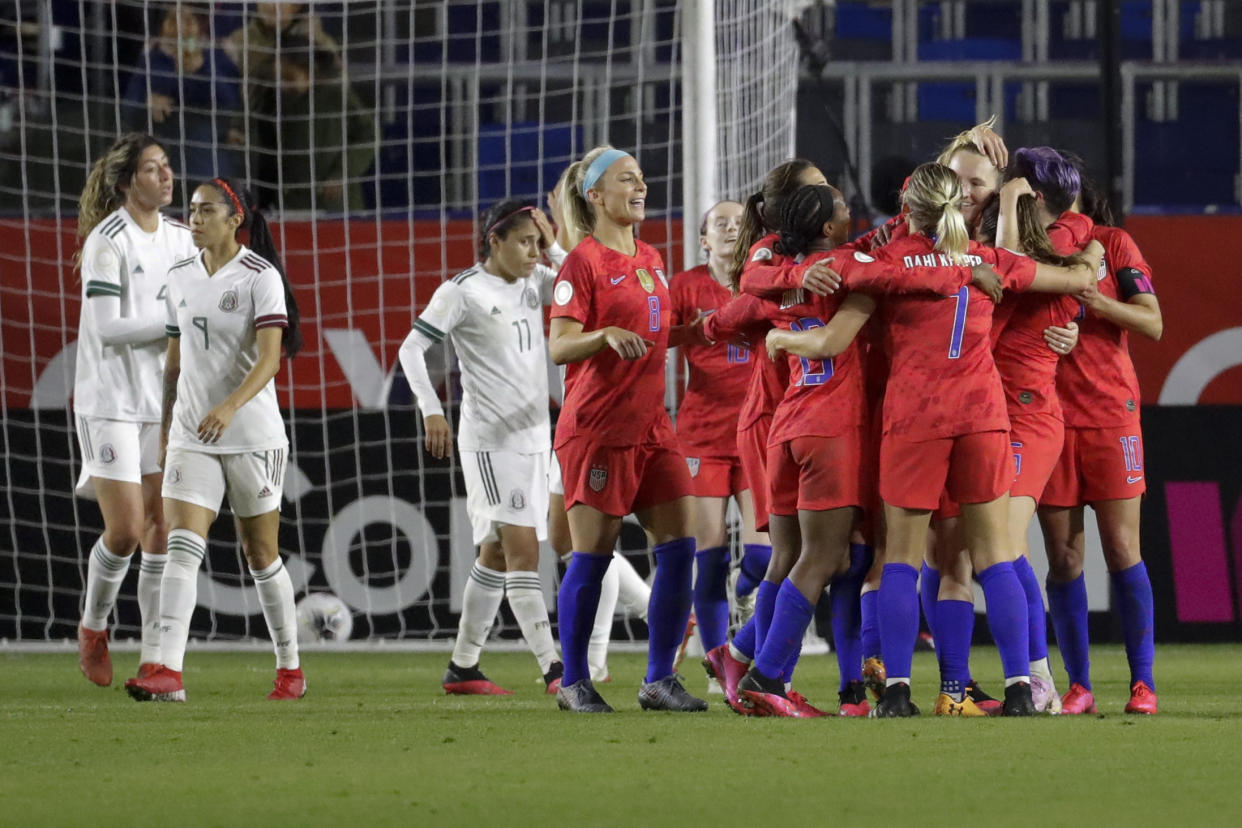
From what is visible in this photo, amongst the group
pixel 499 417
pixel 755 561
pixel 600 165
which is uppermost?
pixel 600 165

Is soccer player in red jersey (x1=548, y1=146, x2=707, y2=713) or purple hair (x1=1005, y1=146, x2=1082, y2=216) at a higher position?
purple hair (x1=1005, y1=146, x2=1082, y2=216)

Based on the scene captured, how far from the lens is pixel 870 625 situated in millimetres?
5914

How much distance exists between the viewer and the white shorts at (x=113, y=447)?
7359 millimetres

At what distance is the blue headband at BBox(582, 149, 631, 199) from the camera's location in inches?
227

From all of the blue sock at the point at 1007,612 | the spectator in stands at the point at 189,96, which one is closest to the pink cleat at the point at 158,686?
the blue sock at the point at 1007,612

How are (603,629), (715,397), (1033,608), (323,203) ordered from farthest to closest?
1. (323,203)
2. (603,629)
3. (715,397)
4. (1033,608)

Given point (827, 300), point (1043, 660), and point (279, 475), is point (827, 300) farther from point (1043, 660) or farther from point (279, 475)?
point (279, 475)

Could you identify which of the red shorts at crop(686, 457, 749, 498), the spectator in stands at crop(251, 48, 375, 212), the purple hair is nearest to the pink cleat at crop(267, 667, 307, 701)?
the red shorts at crop(686, 457, 749, 498)

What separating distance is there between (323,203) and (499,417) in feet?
11.3

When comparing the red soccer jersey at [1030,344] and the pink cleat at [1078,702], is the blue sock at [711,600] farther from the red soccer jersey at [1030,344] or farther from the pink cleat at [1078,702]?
the red soccer jersey at [1030,344]

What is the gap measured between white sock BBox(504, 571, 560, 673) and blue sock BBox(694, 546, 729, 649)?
0.75 metres

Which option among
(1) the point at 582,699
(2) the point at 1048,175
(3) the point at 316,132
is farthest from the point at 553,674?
(3) the point at 316,132

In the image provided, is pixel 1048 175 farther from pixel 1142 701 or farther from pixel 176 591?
pixel 176 591

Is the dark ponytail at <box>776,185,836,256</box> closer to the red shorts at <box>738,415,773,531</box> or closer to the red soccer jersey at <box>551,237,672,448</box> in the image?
the red soccer jersey at <box>551,237,672,448</box>
